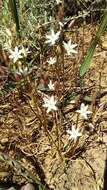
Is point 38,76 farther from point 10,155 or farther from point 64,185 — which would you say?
point 64,185

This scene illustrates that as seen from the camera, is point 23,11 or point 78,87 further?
point 23,11

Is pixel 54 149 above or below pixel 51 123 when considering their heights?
below

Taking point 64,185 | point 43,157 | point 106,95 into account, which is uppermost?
point 106,95

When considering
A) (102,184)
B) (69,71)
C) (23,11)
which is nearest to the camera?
(102,184)

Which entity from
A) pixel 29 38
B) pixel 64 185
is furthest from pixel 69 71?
pixel 64 185

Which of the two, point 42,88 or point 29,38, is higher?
point 29,38

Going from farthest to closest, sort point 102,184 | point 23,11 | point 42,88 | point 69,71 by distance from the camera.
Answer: point 23,11, point 69,71, point 42,88, point 102,184
